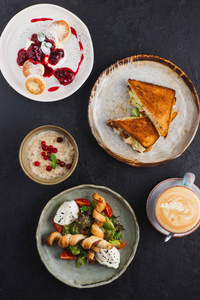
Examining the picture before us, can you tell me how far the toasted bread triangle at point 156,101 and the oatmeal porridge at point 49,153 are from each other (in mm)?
741

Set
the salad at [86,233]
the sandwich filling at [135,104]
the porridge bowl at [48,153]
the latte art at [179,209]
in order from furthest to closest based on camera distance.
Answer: the sandwich filling at [135,104], the porridge bowl at [48,153], the salad at [86,233], the latte art at [179,209]

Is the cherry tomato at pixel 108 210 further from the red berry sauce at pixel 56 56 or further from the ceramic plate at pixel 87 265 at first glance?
the red berry sauce at pixel 56 56

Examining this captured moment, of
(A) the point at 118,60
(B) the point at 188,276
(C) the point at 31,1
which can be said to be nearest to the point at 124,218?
(B) the point at 188,276

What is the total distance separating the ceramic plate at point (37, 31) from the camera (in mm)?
2471

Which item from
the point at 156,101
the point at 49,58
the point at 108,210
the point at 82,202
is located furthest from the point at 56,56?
the point at 108,210

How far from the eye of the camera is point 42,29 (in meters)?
2.54

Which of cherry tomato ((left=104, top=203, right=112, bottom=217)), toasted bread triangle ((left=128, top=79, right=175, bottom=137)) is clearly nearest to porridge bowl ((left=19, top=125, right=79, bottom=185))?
cherry tomato ((left=104, top=203, right=112, bottom=217))

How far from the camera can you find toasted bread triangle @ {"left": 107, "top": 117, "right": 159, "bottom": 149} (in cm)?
248

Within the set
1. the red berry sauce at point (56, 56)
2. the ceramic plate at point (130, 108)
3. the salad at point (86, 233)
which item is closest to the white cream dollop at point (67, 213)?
the salad at point (86, 233)

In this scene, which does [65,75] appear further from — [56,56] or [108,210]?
[108,210]

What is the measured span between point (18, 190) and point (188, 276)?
175cm

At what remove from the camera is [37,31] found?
254cm

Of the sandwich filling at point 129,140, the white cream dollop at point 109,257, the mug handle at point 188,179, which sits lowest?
the white cream dollop at point 109,257

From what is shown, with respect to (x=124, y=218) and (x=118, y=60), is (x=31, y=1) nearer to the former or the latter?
(x=118, y=60)
